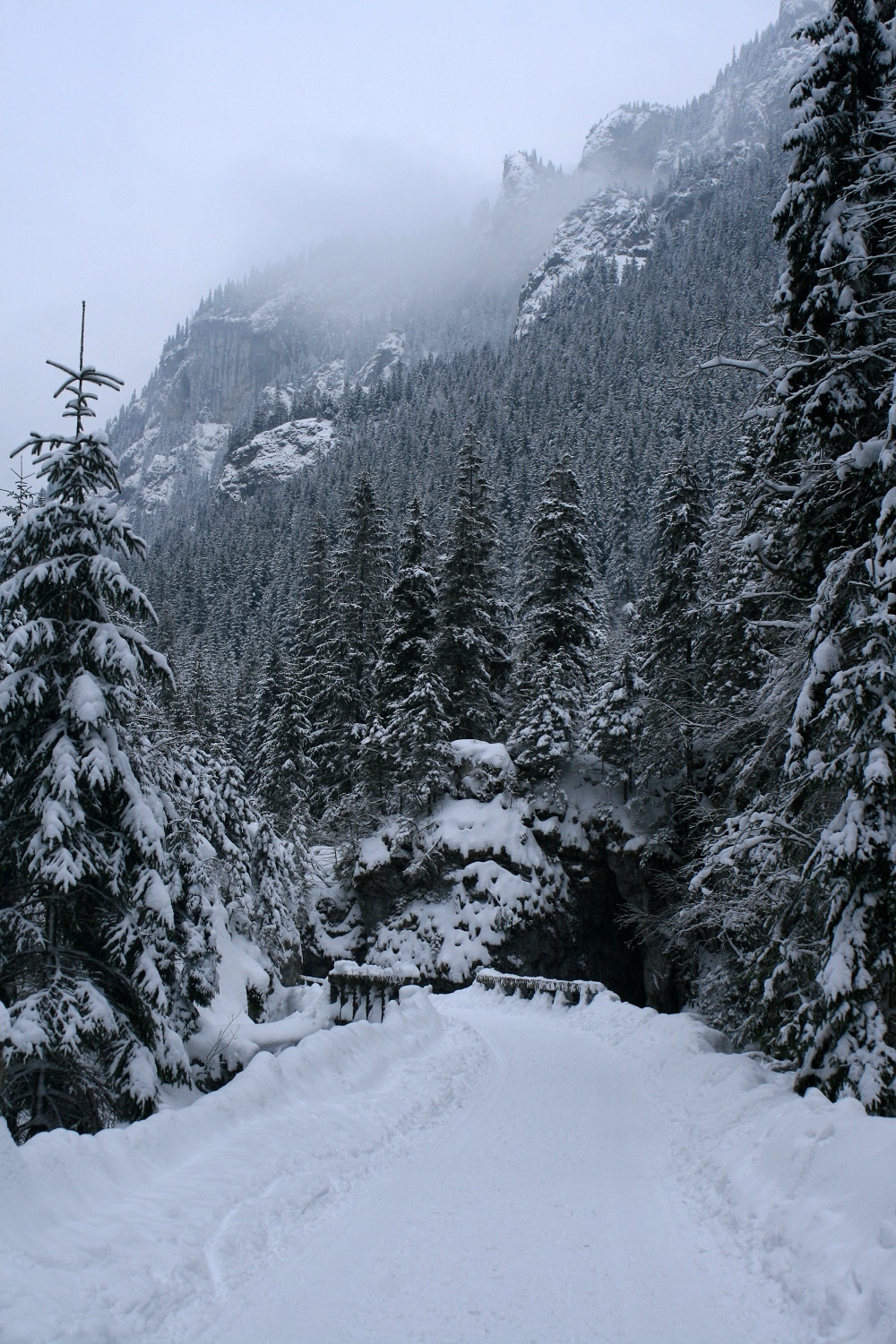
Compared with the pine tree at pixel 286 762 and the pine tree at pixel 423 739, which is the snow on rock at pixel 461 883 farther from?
the pine tree at pixel 286 762

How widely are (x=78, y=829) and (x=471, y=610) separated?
24.4 m

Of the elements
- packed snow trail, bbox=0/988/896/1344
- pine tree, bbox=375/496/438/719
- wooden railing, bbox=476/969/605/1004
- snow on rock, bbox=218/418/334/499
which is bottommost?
wooden railing, bbox=476/969/605/1004

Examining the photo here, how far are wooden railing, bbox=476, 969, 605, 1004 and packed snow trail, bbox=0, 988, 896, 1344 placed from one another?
1066 centimetres

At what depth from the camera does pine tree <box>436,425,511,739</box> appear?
107ft

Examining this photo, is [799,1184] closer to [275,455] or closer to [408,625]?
[408,625]

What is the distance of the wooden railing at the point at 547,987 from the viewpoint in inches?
785

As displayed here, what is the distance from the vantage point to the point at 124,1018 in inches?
395

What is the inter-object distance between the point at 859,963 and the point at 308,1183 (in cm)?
557

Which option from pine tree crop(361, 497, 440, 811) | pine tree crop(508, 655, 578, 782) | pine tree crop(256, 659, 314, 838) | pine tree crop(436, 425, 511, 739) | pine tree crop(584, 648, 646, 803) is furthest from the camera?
pine tree crop(256, 659, 314, 838)

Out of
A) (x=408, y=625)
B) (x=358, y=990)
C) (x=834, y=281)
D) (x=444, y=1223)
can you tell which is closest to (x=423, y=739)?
(x=408, y=625)

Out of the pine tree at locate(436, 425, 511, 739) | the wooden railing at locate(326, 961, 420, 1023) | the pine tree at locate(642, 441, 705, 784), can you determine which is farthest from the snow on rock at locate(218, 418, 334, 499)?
the wooden railing at locate(326, 961, 420, 1023)

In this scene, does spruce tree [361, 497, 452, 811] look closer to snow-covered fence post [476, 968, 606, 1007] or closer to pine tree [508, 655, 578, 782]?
pine tree [508, 655, 578, 782]

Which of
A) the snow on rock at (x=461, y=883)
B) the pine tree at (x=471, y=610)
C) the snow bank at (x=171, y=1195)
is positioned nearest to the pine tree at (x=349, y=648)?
the pine tree at (x=471, y=610)

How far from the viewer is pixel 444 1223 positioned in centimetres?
622
